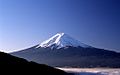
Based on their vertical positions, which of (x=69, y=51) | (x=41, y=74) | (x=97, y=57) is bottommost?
(x=41, y=74)

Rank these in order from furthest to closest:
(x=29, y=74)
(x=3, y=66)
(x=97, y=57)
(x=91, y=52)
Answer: (x=91, y=52) < (x=97, y=57) < (x=29, y=74) < (x=3, y=66)

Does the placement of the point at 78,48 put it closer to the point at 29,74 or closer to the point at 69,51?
the point at 69,51

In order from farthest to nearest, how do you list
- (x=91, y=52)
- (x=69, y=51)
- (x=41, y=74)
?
1. (x=69, y=51)
2. (x=91, y=52)
3. (x=41, y=74)

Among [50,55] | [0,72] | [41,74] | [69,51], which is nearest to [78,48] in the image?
[69,51]

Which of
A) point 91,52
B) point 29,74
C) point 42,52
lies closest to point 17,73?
point 29,74

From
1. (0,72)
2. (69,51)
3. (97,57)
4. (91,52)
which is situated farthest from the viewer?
(69,51)

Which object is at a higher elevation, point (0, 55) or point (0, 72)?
point (0, 55)

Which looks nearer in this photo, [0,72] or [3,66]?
[0,72]

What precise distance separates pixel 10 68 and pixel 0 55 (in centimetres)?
646

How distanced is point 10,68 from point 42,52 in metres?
163

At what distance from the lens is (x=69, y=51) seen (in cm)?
19238

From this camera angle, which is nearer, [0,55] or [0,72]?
[0,72]

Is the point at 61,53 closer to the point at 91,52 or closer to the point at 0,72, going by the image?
the point at 91,52

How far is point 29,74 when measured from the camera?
1478 inches
